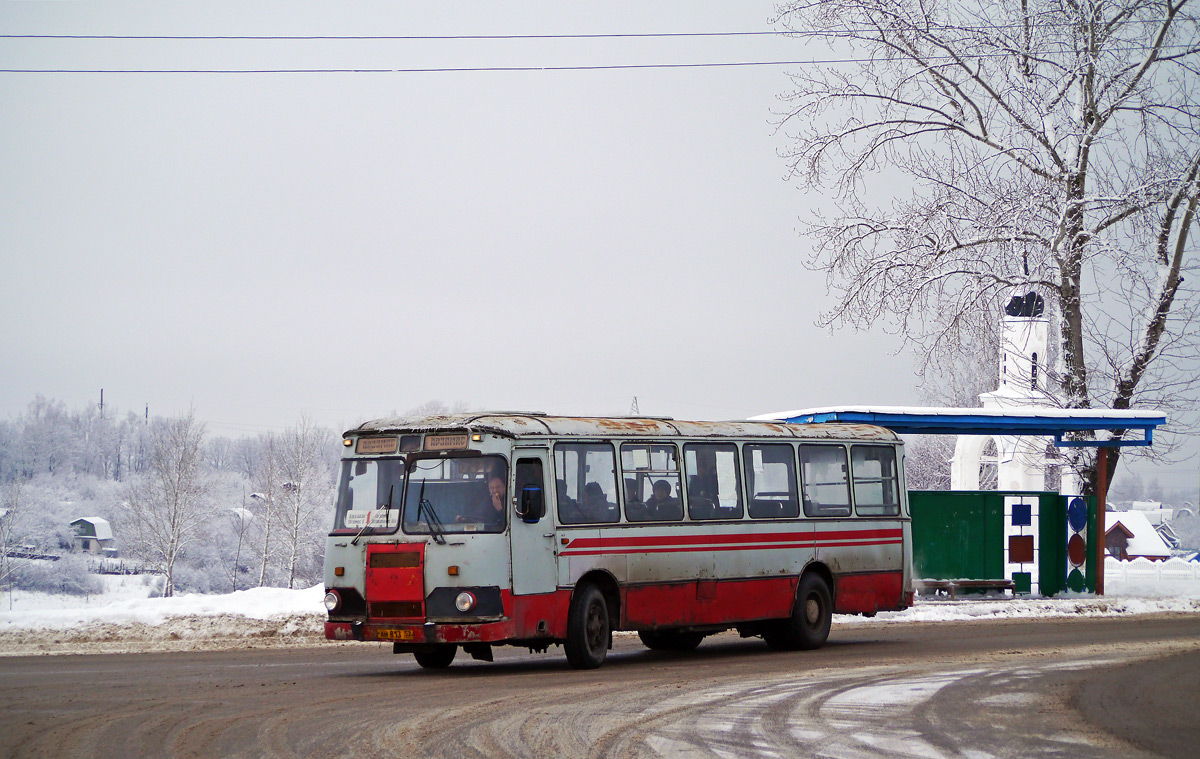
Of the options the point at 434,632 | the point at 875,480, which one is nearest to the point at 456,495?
the point at 434,632

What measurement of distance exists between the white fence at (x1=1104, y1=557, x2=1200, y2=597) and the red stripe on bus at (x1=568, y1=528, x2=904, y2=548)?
38.4 ft

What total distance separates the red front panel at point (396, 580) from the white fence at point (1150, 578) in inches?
752

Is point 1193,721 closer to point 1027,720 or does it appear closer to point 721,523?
point 1027,720

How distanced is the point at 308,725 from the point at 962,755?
4.94 meters

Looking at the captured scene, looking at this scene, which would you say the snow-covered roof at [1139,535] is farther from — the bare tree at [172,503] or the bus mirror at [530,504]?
the bus mirror at [530,504]

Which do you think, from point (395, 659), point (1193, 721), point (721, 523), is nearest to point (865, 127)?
point (721, 523)

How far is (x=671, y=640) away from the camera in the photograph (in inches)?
724

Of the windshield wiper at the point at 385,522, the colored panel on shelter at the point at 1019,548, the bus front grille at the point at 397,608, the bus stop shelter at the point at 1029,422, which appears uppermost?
the bus stop shelter at the point at 1029,422

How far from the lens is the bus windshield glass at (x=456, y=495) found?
1453 cm

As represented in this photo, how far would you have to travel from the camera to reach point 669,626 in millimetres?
16422

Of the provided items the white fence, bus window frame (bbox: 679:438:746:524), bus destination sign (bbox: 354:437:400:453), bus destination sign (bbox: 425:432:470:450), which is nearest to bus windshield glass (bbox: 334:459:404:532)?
bus destination sign (bbox: 354:437:400:453)

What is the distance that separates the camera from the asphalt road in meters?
9.54

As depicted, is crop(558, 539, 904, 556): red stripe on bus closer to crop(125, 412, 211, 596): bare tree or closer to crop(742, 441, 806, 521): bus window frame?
crop(742, 441, 806, 521): bus window frame

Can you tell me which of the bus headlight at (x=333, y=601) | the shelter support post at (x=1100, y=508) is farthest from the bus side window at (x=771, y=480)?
the shelter support post at (x=1100, y=508)
